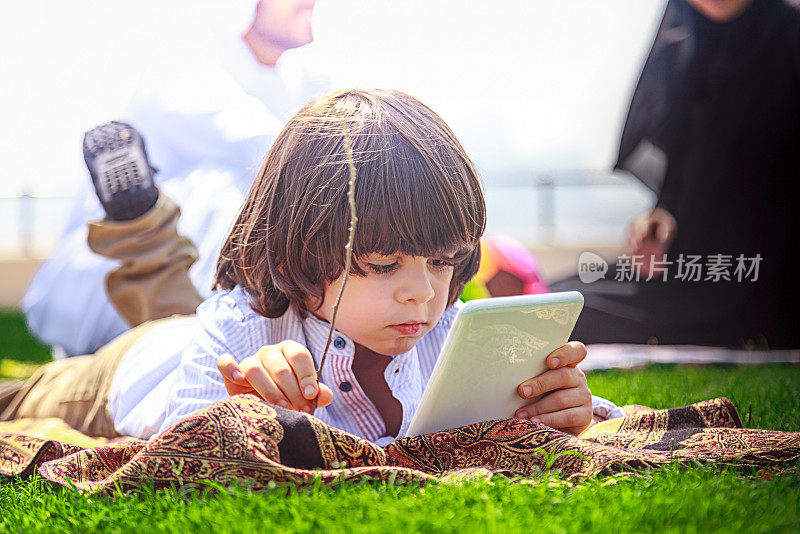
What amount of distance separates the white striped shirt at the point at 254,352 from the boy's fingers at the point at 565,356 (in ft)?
1.15

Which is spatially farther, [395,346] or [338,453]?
[395,346]

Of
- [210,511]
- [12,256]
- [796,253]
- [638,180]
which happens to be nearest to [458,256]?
[210,511]

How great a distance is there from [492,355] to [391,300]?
0.22 m

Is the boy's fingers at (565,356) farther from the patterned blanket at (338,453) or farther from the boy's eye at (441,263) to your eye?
the boy's eye at (441,263)

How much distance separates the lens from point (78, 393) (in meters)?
2.07

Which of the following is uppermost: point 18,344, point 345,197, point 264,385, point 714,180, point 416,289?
point 345,197

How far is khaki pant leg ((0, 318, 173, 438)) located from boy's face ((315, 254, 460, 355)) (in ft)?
2.66

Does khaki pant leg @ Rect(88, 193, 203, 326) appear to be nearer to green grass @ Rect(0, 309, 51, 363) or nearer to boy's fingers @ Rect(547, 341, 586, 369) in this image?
boy's fingers @ Rect(547, 341, 586, 369)

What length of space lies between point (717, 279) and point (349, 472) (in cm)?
311

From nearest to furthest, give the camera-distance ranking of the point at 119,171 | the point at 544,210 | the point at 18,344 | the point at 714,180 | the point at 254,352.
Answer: the point at 254,352, the point at 119,171, the point at 714,180, the point at 18,344, the point at 544,210

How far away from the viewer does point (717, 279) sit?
151 inches

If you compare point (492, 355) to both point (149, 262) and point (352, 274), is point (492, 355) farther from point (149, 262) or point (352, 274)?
point (149, 262)

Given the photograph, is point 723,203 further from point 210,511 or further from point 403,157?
point 210,511

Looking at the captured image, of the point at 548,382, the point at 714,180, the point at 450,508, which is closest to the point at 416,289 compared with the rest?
the point at 548,382
